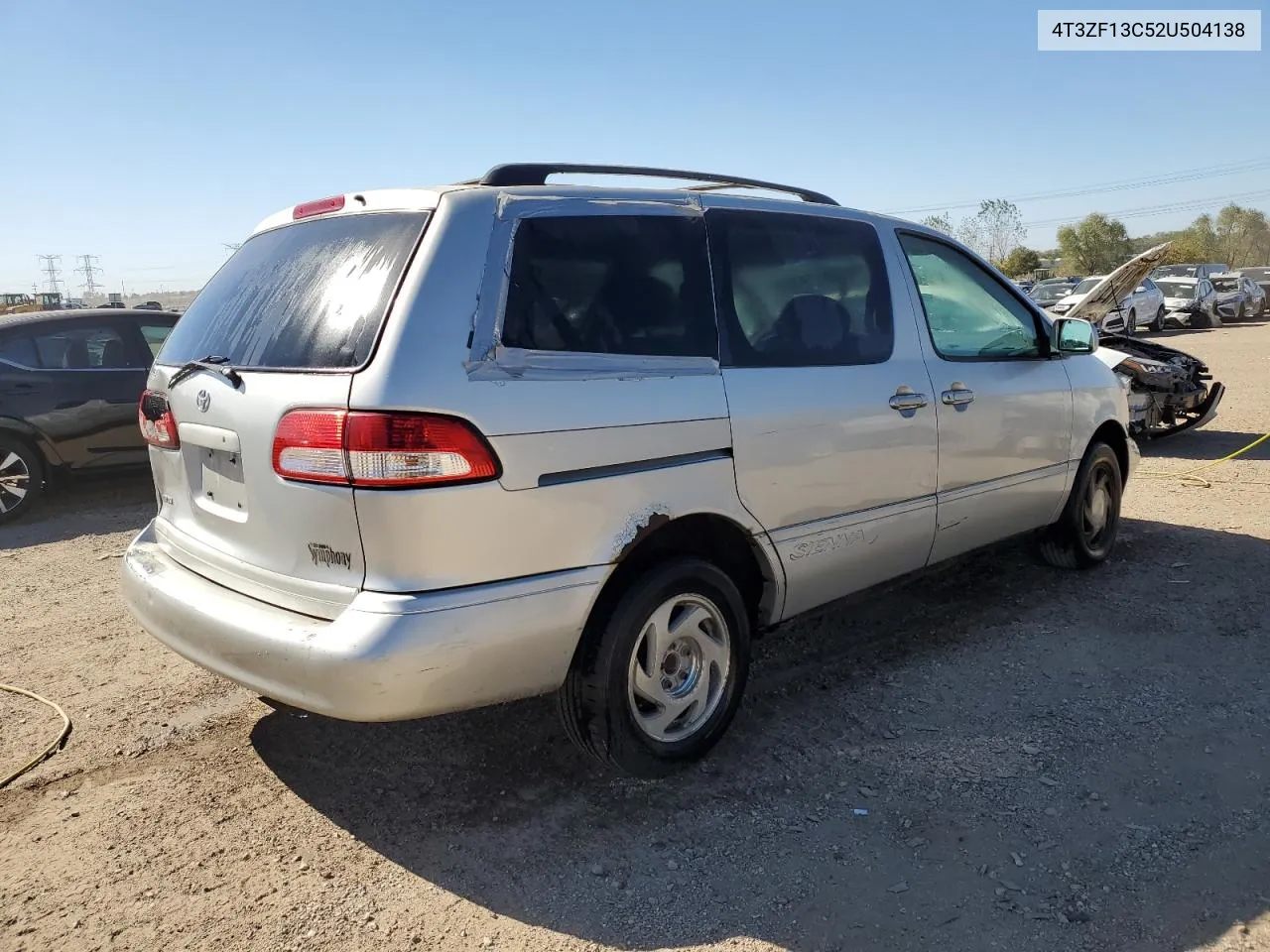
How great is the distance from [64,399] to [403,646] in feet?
21.3

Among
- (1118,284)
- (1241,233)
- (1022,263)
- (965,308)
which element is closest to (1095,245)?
(1022,263)

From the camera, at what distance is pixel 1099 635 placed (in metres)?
4.55

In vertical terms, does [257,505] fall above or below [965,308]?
below

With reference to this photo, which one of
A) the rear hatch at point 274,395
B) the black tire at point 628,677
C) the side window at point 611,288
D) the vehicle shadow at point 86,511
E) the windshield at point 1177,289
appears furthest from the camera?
the windshield at point 1177,289

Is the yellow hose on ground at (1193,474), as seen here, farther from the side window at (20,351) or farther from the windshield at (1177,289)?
the windshield at (1177,289)

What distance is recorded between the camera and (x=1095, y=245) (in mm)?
70562

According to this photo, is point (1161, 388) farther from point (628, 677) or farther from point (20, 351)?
point (20, 351)

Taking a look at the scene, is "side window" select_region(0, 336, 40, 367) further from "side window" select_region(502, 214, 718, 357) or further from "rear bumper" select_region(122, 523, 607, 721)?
"side window" select_region(502, 214, 718, 357)

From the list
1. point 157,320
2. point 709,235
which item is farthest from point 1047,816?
point 157,320

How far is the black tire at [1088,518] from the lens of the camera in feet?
17.4

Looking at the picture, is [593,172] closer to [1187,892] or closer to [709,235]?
[709,235]

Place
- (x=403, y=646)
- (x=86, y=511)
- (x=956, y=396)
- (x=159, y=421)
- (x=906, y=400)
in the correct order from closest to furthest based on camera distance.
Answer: (x=403, y=646) < (x=159, y=421) < (x=906, y=400) < (x=956, y=396) < (x=86, y=511)

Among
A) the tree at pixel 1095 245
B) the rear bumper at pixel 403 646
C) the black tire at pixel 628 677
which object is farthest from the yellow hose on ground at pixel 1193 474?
the tree at pixel 1095 245

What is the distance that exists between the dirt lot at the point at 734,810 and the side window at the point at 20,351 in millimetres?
3692
